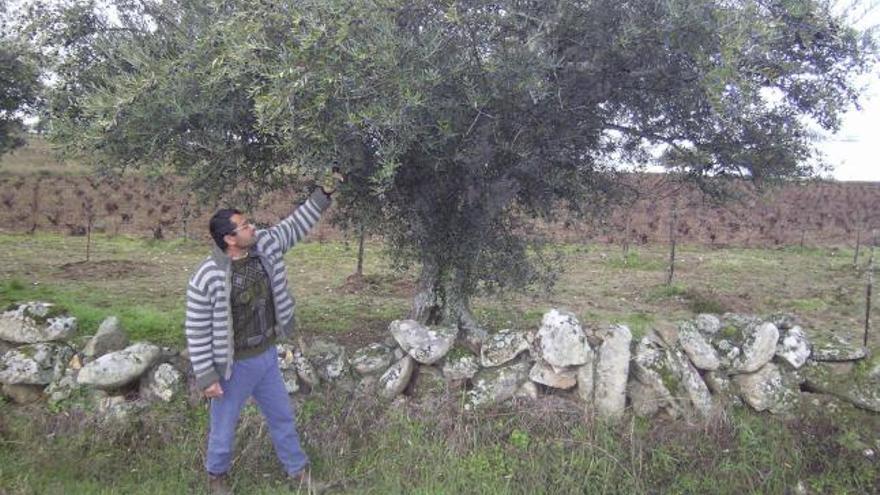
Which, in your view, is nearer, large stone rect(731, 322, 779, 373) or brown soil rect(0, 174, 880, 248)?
large stone rect(731, 322, 779, 373)

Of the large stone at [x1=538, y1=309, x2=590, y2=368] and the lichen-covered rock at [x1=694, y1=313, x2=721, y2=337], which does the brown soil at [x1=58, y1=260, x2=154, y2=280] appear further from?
the lichen-covered rock at [x1=694, y1=313, x2=721, y2=337]

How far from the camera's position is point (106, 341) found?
20.5 ft

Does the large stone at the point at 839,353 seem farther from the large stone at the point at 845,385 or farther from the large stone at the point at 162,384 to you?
the large stone at the point at 162,384

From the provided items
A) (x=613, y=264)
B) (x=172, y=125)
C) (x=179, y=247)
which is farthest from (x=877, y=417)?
(x=179, y=247)

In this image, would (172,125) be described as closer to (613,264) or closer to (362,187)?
(362,187)

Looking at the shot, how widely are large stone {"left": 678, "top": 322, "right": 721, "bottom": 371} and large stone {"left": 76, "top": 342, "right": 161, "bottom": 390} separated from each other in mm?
4979

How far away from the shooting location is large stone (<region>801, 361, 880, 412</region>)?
5.81m

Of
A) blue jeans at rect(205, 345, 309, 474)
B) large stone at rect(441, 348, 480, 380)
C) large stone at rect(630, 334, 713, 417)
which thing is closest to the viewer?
blue jeans at rect(205, 345, 309, 474)

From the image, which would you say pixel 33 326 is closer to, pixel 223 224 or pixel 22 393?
pixel 22 393

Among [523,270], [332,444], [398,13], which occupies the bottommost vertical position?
[332,444]

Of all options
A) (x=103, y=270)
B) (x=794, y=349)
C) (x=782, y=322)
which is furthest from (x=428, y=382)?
(x=103, y=270)

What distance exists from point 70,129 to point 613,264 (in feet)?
46.3

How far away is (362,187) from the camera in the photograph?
21.1 ft

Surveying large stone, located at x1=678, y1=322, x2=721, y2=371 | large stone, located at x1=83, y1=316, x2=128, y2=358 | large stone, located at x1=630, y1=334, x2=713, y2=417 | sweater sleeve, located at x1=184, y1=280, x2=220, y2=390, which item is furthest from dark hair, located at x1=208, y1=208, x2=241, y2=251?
large stone, located at x1=678, y1=322, x2=721, y2=371
